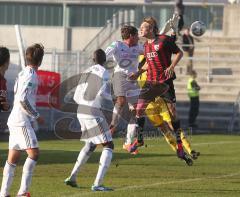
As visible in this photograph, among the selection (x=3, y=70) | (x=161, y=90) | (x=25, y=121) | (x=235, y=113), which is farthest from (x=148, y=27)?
(x=235, y=113)

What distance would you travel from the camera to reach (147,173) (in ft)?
57.1

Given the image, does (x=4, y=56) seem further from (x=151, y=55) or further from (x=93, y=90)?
(x=151, y=55)

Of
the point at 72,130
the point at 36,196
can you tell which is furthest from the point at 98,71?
the point at 72,130

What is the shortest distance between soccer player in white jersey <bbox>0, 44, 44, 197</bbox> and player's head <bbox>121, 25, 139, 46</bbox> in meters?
7.25

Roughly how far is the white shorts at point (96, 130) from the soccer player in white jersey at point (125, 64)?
5706 mm

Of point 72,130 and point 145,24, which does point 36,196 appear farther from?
point 72,130

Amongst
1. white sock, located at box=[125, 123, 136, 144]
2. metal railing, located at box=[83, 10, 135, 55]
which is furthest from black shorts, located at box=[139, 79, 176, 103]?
metal railing, located at box=[83, 10, 135, 55]

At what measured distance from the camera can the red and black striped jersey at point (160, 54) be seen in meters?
19.1

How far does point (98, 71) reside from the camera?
15.1 meters

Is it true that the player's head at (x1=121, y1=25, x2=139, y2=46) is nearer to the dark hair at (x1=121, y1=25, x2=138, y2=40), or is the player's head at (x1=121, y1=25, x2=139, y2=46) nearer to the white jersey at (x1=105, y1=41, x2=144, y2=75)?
the dark hair at (x1=121, y1=25, x2=138, y2=40)

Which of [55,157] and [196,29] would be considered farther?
[196,29]

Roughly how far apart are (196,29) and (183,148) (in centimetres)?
620

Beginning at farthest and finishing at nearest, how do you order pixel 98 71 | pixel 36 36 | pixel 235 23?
1. pixel 36 36
2. pixel 235 23
3. pixel 98 71

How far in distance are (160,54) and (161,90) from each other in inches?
26.8
